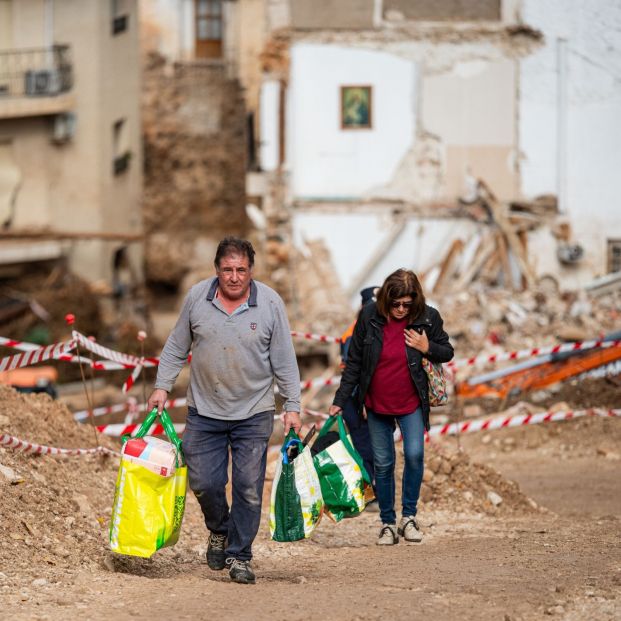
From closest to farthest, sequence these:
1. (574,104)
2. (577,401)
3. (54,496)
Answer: (54,496)
(577,401)
(574,104)

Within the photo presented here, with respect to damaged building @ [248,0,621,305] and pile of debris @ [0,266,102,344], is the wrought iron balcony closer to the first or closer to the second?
pile of debris @ [0,266,102,344]

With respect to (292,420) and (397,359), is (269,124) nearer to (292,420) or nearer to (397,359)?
(397,359)

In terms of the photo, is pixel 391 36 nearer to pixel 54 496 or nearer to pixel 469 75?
pixel 469 75

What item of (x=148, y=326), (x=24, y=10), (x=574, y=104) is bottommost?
(x=148, y=326)

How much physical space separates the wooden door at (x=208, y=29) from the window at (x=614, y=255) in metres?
15.5

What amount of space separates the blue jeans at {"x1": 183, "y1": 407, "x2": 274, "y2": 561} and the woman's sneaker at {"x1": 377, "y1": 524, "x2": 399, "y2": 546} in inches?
55.4

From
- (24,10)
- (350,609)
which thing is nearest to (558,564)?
(350,609)

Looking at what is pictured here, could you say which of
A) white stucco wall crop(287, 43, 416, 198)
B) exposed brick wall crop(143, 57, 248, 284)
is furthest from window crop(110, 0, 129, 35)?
white stucco wall crop(287, 43, 416, 198)

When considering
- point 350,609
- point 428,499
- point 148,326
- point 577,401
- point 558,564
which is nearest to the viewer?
point 350,609

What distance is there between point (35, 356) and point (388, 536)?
3249mm

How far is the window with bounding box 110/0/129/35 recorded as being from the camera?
29.9m

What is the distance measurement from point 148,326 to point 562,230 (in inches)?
397

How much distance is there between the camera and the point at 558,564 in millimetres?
7246

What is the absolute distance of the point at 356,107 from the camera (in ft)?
73.8
